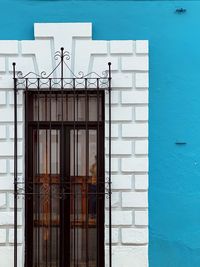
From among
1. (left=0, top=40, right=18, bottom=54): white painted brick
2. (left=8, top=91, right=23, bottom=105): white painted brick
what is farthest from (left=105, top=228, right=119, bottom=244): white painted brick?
(left=0, top=40, right=18, bottom=54): white painted brick

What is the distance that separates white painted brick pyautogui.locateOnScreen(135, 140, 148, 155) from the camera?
16.5 ft

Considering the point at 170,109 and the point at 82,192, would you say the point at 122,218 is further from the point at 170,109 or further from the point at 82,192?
the point at 170,109

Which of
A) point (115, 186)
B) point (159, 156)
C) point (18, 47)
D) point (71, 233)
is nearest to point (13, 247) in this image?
point (71, 233)

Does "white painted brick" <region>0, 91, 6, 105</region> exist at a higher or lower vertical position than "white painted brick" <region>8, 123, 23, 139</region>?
higher

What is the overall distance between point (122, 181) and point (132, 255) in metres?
0.84

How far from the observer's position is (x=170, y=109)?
505 centimetres

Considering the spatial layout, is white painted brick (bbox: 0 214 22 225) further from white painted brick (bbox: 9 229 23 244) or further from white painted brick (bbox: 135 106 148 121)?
white painted brick (bbox: 135 106 148 121)

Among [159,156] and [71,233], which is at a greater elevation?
[159,156]

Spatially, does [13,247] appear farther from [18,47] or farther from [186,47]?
[186,47]

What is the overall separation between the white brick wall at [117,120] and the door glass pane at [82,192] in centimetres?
21

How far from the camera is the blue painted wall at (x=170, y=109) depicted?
5039mm

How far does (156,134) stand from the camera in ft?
16.5

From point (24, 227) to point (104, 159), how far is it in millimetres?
1203

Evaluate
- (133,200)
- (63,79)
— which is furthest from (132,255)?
(63,79)
